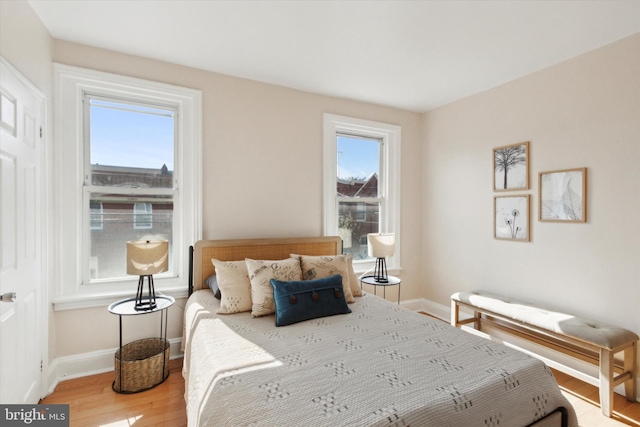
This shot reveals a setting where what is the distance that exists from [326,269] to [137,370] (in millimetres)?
1568

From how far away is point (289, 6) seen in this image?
6.55 feet

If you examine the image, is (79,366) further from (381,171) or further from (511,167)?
(511,167)

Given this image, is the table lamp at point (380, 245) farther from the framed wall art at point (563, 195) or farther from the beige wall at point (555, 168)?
the framed wall art at point (563, 195)

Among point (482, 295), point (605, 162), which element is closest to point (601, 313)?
point (482, 295)

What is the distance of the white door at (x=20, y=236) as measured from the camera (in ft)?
5.37

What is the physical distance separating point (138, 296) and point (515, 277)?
11.1ft

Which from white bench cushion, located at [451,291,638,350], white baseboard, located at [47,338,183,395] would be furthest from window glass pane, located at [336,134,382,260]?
white baseboard, located at [47,338,183,395]

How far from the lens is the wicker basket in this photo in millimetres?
2262

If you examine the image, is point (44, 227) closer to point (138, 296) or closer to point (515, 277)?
point (138, 296)

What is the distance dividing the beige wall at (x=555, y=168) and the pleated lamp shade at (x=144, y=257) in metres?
3.10

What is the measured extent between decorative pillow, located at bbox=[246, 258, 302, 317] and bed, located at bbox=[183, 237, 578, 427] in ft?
0.12

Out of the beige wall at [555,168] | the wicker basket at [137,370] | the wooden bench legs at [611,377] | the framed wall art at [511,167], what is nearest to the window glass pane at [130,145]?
the wicker basket at [137,370]

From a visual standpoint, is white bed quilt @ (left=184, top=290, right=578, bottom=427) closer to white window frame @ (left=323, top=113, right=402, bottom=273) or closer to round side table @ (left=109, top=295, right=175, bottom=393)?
round side table @ (left=109, top=295, right=175, bottom=393)

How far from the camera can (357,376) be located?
1.43 metres
